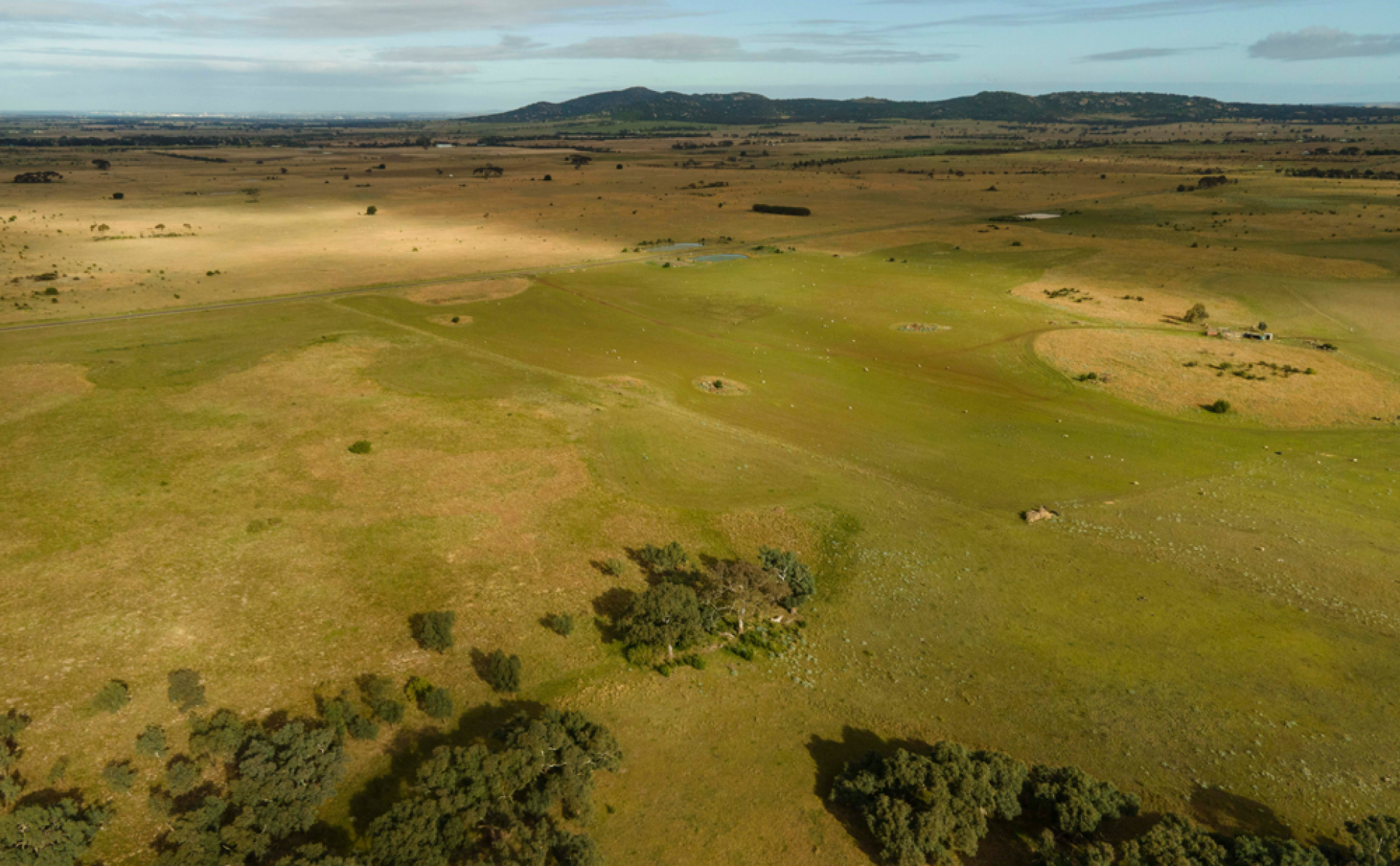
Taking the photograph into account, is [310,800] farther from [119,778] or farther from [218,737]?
[119,778]

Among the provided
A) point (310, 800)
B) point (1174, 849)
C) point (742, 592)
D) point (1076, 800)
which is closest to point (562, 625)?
point (742, 592)

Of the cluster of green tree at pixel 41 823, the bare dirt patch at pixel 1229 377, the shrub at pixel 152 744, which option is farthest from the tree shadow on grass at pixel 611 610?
the bare dirt patch at pixel 1229 377

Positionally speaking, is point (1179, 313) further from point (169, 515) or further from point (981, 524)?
point (169, 515)

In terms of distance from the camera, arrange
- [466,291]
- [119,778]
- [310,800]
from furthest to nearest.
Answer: [466,291], [119,778], [310,800]

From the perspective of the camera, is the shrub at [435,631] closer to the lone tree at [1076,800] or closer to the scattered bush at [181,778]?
the scattered bush at [181,778]

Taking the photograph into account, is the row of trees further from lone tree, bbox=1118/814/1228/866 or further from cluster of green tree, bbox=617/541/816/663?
lone tree, bbox=1118/814/1228/866

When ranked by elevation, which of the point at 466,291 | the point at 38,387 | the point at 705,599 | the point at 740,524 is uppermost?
the point at 466,291

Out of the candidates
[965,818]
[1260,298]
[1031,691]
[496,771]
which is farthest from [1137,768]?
[1260,298]
